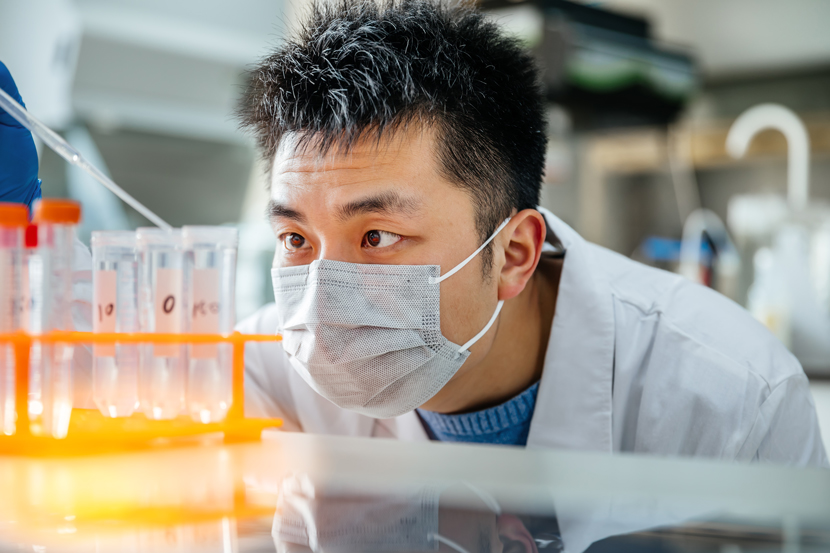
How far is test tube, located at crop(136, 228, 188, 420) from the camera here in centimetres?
100

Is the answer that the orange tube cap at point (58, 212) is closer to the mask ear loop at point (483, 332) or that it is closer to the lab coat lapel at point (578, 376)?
the mask ear loop at point (483, 332)

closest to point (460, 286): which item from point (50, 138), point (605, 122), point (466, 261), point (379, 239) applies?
point (466, 261)

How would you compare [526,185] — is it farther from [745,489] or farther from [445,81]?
[745,489]

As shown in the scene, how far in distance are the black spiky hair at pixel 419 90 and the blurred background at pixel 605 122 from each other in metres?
1.49

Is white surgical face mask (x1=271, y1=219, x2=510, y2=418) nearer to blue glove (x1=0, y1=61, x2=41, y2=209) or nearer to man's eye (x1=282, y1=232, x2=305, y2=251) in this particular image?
man's eye (x1=282, y1=232, x2=305, y2=251)

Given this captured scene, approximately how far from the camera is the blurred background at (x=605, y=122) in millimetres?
2891

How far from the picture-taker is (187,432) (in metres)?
0.94

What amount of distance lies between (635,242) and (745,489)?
11.3ft

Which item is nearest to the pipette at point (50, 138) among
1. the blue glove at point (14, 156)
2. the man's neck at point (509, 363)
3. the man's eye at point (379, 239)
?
the blue glove at point (14, 156)

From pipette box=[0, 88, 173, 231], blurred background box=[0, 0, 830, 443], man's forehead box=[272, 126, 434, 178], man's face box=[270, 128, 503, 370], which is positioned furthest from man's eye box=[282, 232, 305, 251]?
blurred background box=[0, 0, 830, 443]

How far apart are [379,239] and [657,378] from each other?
576 millimetres

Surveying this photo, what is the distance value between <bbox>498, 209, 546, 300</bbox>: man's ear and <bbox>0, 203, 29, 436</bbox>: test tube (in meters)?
0.80

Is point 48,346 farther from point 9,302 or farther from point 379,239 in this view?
point 379,239

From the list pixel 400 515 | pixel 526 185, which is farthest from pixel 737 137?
pixel 400 515
